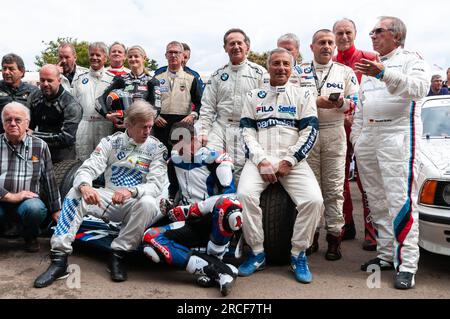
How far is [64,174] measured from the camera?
4.64 metres

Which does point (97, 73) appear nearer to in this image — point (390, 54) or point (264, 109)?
point (264, 109)

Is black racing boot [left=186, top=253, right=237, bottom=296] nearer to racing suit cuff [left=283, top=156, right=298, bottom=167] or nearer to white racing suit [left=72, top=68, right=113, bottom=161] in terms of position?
racing suit cuff [left=283, top=156, right=298, bottom=167]

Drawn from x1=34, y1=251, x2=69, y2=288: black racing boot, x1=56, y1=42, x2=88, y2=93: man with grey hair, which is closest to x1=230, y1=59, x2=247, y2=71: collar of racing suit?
x1=56, y1=42, x2=88, y2=93: man with grey hair

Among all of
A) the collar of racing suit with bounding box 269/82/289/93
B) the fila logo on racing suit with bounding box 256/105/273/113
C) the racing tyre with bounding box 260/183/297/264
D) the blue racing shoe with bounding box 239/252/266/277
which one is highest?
the collar of racing suit with bounding box 269/82/289/93

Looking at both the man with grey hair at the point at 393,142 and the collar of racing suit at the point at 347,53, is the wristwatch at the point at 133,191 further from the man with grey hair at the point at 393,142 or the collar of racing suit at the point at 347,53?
the collar of racing suit at the point at 347,53

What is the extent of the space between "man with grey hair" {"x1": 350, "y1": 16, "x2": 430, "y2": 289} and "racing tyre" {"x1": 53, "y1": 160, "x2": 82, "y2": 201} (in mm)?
2917

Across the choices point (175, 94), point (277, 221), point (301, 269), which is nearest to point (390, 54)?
point (277, 221)

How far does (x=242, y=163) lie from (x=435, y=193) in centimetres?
184

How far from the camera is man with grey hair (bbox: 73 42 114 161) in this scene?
5.59 metres

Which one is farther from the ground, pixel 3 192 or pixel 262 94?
pixel 262 94

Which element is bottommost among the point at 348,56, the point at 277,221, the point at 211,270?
the point at 211,270

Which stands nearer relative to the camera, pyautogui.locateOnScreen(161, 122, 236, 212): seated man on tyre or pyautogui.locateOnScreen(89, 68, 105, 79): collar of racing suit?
pyautogui.locateOnScreen(161, 122, 236, 212): seated man on tyre

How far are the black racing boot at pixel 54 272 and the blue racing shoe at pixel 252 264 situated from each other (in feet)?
4.75

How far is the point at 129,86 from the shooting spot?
5281 mm
